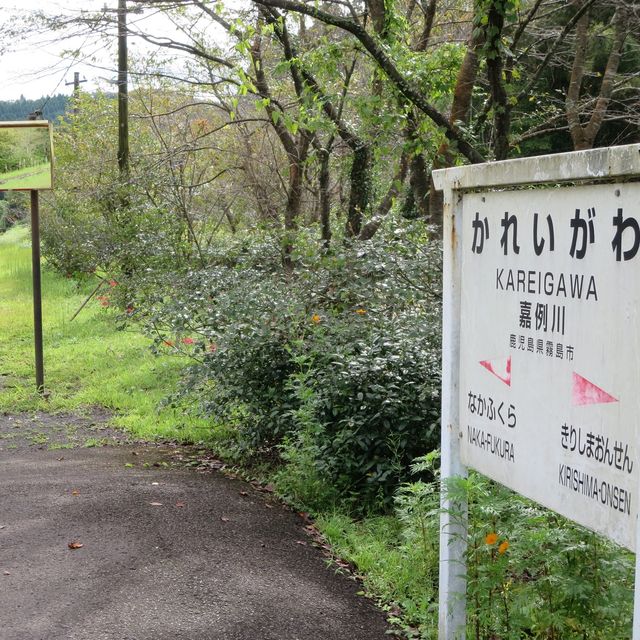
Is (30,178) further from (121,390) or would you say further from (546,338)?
(546,338)

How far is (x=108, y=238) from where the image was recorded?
16.2m

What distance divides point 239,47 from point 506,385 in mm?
4469

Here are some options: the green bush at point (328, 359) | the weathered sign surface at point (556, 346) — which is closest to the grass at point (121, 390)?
the green bush at point (328, 359)

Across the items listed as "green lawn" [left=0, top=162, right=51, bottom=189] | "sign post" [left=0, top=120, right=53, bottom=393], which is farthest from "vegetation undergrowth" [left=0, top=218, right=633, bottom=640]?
"green lawn" [left=0, top=162, right=51, bottom=189]

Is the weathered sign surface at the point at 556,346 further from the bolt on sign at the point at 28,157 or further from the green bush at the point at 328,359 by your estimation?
the bolt on sign at the point at 28,157

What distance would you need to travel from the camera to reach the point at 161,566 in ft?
14.0

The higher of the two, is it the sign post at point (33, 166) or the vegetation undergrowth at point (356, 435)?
the sign post at point (33, 166)

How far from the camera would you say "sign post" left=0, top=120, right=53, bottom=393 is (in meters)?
10.1

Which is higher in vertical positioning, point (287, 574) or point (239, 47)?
point (239, 47)

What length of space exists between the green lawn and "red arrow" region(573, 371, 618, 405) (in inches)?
345

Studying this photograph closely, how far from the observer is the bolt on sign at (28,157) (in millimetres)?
10086

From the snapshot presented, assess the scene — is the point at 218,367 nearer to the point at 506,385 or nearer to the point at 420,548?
the point at 420,548

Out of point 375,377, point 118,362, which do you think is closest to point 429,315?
point 375,377

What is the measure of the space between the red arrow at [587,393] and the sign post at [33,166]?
860cm
